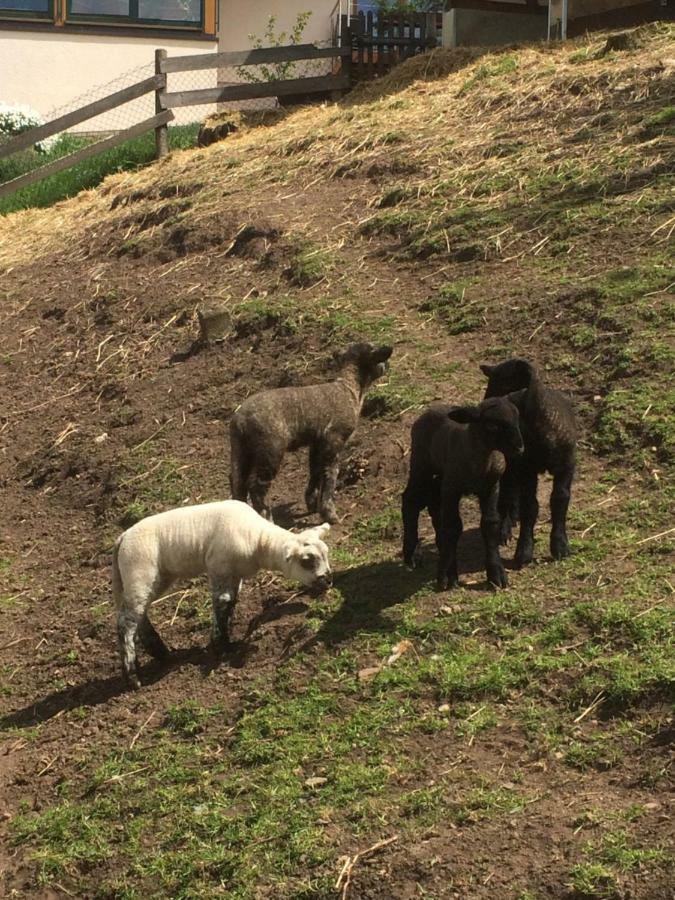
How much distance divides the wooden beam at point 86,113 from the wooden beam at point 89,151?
0.46 meters

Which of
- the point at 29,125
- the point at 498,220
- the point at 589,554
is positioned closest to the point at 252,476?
the point at 589,554

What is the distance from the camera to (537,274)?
1255 centimetres

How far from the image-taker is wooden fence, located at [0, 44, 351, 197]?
68.8 feet

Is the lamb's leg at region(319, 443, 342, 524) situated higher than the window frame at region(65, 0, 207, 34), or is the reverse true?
the window frame at region(65, 0, 207, 34)

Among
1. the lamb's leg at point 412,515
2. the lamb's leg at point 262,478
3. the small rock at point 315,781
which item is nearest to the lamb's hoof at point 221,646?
the lamb's leg at point 412,515

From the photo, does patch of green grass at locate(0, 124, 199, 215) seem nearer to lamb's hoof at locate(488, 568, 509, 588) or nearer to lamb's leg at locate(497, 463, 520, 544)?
lamb's leg at locate(497, 463, 520, 544)

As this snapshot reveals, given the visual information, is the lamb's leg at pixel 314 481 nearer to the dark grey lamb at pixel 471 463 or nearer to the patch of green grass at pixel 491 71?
the dark grey lamb at pixel 471 463

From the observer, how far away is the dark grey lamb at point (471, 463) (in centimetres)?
768

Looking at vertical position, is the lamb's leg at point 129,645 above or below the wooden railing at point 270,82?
below

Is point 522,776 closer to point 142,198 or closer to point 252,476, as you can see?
point 252,476

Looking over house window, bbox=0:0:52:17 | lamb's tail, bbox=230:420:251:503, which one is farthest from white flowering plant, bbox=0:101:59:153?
lamb's tail, bbox=230:420:251:503

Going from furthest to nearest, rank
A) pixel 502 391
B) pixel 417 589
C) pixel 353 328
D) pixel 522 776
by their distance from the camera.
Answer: pixel 353 328, pixel 502 391, pixel 417 589, pixel 522 776

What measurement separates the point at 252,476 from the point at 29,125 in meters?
19.3

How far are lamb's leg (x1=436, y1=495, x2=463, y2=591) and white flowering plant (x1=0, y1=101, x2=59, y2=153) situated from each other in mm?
20446
